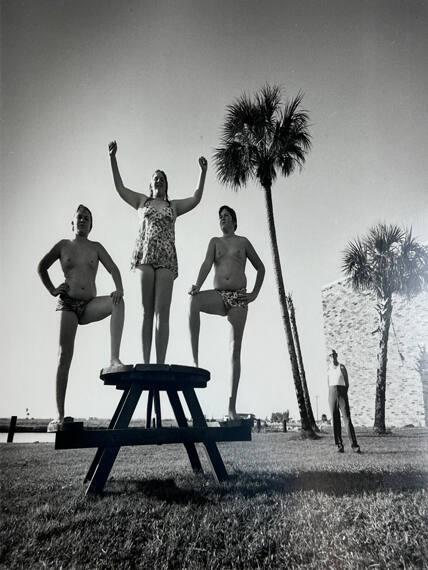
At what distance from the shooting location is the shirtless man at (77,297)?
3.55 meters

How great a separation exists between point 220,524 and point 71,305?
2035 millimetres

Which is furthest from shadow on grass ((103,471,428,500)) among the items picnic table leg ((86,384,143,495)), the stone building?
the stone building

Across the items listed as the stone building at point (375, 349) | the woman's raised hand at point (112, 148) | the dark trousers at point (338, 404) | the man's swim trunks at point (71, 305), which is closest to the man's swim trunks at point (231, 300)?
the man's swim trunks at point (71, 305)

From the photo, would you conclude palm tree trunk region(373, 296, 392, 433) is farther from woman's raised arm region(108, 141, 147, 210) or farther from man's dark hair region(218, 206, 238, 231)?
woman's raised arm region(108, 141, 147, 210)

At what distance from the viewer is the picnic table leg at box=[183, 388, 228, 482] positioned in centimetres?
355

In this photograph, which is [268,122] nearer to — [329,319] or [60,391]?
[60,391]

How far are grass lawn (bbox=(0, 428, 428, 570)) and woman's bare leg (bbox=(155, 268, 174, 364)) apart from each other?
1.03m

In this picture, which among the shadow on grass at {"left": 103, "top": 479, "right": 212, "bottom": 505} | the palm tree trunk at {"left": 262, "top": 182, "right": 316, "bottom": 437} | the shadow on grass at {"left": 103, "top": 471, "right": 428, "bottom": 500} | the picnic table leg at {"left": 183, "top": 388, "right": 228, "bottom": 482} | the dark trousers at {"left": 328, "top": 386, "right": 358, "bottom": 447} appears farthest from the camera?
the palm tree trunk at {"left": 262, "top": 182, "right": 316, "bottom": 437}

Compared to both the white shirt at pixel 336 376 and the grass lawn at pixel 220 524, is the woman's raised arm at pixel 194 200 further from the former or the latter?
the white shirt at pixel 336 376

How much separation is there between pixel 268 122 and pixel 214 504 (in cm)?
1117

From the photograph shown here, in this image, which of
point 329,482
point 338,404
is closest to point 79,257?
point 329,482

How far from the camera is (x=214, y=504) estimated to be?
2.75 meters

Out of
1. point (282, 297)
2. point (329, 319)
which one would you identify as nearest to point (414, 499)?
point (282, 297)

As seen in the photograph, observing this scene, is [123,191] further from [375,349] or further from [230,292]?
[375,349]
